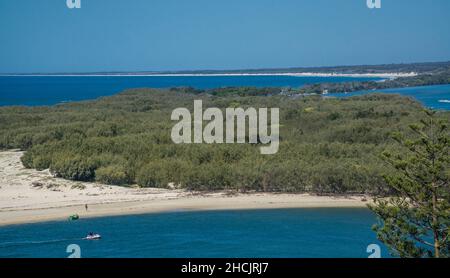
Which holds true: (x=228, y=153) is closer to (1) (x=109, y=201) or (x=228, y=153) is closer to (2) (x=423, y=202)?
(1) (x=109, y=201)

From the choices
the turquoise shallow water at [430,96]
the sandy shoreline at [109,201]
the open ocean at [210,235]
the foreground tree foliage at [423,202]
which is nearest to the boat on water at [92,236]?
the open ocean at [210,235]

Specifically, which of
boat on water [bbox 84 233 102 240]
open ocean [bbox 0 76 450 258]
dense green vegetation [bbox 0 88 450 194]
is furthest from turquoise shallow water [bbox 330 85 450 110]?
boat on water [bbox 84 233 102 240]

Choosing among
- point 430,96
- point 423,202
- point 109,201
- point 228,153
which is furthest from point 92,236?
point 430,96

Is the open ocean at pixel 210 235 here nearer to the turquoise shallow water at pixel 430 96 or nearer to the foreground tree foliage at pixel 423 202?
Result: the foreground tree foliage at pixel 423 202

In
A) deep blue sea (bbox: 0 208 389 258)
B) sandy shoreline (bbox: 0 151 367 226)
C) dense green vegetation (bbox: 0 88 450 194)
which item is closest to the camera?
deep blue sea (bbox: 0 208 389 258)

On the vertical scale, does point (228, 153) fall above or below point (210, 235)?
above

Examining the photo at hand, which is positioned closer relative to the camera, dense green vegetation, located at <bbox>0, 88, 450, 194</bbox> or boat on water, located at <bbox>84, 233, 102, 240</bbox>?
boat on water, located at <bbox>84, 233, 102, 240</bbox>

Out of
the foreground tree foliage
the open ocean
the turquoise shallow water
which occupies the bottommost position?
the open ocean

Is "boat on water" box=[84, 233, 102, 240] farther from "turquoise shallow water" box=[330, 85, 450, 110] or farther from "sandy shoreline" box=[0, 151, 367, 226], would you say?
"turquoise shallow water" box=[330, 85, 450, 110]
